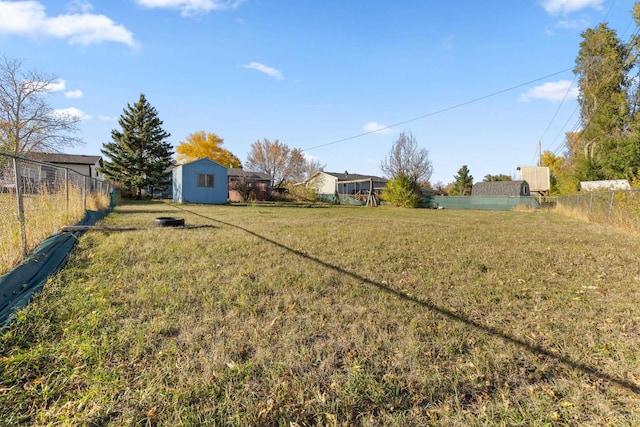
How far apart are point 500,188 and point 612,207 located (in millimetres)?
22839

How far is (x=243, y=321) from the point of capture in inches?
105

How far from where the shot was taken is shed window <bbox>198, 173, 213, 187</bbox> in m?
20.9

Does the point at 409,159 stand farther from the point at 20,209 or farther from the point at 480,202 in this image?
the point at 20,209

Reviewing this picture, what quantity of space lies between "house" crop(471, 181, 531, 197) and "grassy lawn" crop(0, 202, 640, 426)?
1160 inches

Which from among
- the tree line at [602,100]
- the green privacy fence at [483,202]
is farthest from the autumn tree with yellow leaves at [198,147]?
the tree line at [602,100]

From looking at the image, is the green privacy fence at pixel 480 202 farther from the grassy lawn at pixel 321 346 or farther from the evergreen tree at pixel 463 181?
the grassy lawn at pixel 321 346

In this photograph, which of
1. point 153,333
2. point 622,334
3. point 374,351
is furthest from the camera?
point 622,334

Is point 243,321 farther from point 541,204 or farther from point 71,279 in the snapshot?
point 541,204

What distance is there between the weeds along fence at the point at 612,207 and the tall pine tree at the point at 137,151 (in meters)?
28.3

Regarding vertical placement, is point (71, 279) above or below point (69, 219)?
below

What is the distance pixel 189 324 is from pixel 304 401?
1.34 meters

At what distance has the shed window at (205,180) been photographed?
2090 cm

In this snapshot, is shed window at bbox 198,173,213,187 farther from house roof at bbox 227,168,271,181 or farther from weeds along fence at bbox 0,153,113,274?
house roof at bbox 227,168,271,181

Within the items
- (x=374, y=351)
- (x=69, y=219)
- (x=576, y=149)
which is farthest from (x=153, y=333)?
(x=576, y=149)
